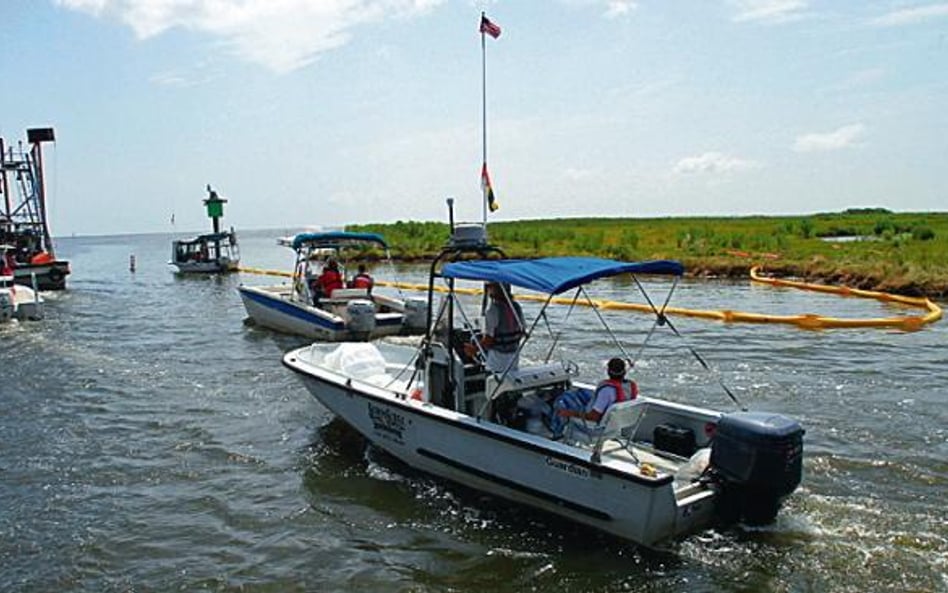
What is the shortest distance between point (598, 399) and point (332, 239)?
12.7 meters

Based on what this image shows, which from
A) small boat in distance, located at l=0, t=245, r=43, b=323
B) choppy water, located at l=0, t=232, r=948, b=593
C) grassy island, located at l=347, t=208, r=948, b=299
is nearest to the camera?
choppy water, located at l=0, t=232, r=948, b=593

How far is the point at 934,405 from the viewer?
A: 10.9m

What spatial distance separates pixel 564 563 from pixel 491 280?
8.79 feet

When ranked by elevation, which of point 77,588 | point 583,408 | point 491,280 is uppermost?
point 491,280

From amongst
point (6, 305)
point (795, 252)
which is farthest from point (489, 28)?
point (795, 252)

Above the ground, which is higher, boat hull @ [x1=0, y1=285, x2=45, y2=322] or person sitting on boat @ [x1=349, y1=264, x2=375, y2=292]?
person sitting on boat @ [x1=349, y1=264, x2=375, y2=292]

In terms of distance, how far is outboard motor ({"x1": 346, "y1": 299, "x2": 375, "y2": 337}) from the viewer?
648 inches

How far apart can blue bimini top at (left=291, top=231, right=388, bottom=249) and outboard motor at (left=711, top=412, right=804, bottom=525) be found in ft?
42.7

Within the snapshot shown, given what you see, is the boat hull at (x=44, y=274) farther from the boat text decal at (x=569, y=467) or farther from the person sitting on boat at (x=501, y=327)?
the boat text decal at (x=569, y=467)

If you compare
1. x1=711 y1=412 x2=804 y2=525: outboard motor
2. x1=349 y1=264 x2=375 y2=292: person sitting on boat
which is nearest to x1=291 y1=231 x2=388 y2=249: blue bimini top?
x1=349 y1=264 x2=375 y2=292: person sitting on boat

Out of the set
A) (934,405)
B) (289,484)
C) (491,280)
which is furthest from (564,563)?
(934,405)

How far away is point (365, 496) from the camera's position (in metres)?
8.32

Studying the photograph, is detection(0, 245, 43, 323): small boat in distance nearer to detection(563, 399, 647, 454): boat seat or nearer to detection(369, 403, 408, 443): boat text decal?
detection(369, 403, 408, 443): boat text decal

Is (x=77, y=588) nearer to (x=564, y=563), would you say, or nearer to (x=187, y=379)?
(x=564, y=563)
